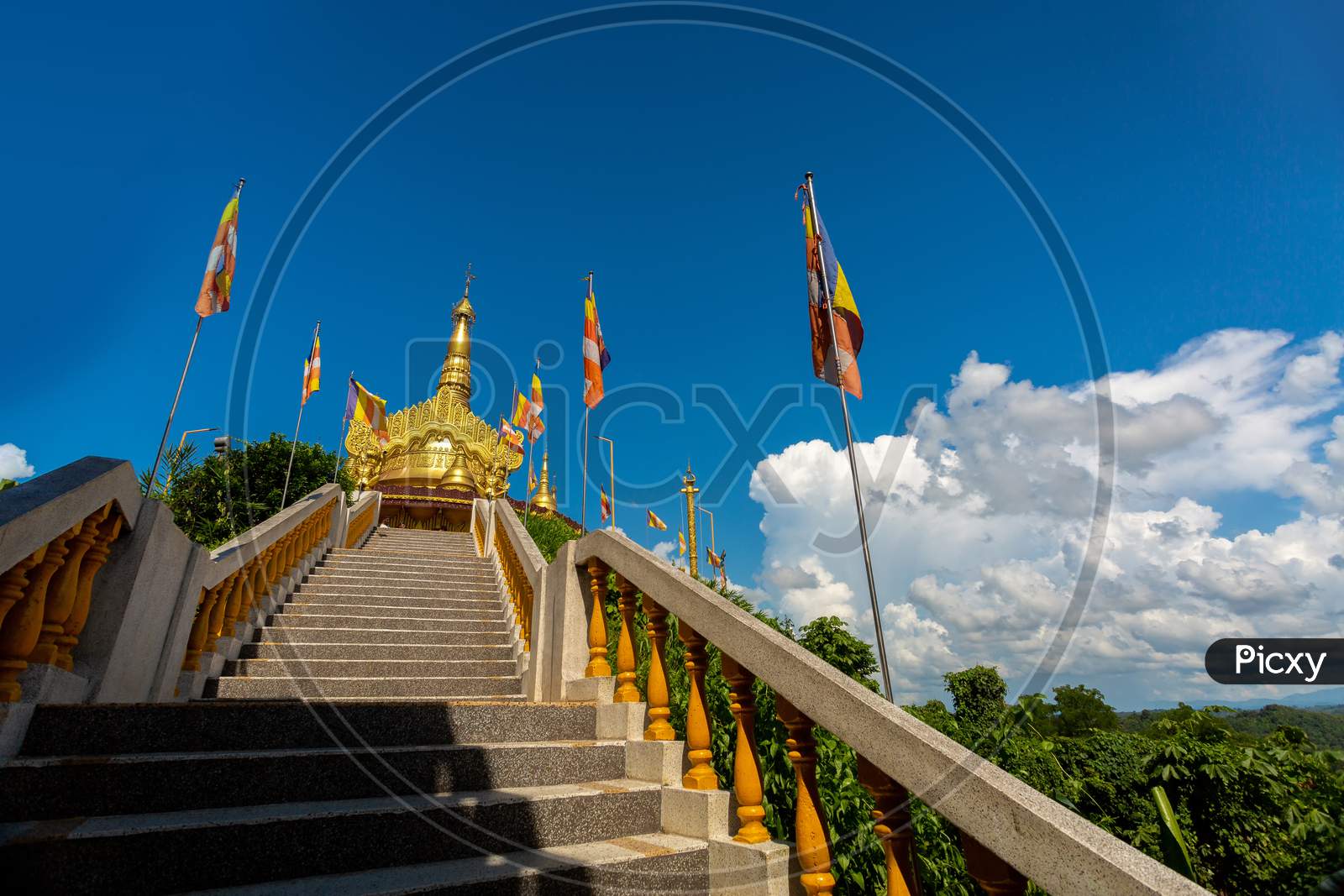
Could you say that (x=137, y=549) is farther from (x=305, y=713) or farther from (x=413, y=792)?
(x=413, y=792)

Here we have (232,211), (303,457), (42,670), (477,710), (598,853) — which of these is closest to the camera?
(598,853)

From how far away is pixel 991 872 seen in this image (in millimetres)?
1859

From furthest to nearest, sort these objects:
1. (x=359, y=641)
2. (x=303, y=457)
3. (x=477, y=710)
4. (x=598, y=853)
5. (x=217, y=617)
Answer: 1. (x=303, y=457)
2. (x=359, y=641)
3. (x=217, y=617)
4. (x=477, y=710)
5. (x=598, y=853)

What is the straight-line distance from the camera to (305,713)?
3453 millimetres

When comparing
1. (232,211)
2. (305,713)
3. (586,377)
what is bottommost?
(305,713)

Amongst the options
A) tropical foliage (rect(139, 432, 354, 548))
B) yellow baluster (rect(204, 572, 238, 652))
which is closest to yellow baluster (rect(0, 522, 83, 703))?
yellow baluster (rect(204, 572, 238, 652))

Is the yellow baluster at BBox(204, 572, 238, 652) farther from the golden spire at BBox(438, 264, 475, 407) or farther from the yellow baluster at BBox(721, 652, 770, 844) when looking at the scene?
the golden spire at BBox(438, 264, 475, 407)

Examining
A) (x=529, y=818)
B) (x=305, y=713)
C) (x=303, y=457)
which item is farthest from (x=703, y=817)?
(x=303, y=457)

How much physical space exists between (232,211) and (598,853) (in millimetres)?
9531

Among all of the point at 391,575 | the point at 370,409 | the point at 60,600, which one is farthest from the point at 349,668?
the point at 370,409

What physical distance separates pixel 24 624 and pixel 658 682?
3090 mm

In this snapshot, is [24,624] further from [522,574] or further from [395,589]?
[395,589]

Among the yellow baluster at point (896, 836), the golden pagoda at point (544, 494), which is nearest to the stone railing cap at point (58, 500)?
the yellow baluster at point (896, 836)

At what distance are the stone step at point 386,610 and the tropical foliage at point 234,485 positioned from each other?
7610 millimetres
